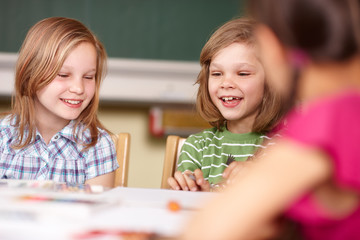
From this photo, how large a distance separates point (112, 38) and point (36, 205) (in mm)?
1793

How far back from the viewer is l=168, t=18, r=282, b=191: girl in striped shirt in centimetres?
132

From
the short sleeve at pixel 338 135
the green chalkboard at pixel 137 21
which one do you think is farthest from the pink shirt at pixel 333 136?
the green chalkboard at pixel 137 21

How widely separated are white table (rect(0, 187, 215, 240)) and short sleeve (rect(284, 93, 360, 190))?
0.73ft

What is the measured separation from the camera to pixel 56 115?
4.52 ft

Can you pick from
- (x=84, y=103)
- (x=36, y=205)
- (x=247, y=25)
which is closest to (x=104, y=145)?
(x=84, y=103)

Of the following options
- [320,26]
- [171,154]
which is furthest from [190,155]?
[320,26]

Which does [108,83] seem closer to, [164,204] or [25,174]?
[25,174]

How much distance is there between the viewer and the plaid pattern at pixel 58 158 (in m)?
1.27

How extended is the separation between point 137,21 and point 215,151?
117 centimetres

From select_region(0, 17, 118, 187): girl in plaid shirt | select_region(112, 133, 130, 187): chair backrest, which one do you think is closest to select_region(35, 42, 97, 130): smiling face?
select_region(0, 17, 118, 187): girl in plaid shirt

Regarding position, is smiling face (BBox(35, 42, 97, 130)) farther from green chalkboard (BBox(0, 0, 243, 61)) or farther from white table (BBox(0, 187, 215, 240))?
green chalkboard (BBox(0, 0, 243, 61))

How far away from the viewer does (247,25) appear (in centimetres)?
138

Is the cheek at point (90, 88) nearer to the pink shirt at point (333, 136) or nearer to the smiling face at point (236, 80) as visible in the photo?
the smiling face at point (236, 80)

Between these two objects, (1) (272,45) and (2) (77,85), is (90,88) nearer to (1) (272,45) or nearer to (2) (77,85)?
(2) (77,85)
